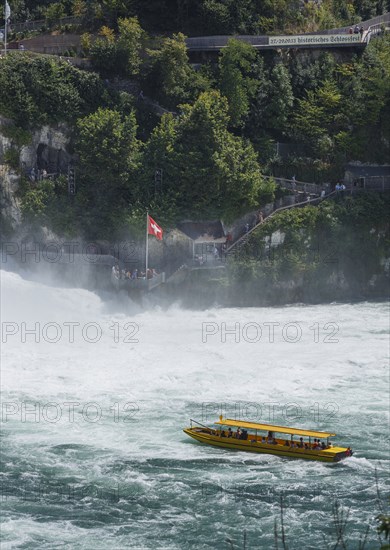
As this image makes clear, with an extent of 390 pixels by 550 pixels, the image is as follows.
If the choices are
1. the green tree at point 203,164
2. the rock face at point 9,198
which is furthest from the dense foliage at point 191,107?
the rock face at point 9,198

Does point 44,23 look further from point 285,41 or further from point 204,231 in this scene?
point 204,231

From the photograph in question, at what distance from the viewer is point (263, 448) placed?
260 feet

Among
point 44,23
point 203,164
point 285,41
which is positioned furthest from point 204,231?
point 44,23

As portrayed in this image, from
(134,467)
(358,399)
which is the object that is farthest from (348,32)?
(134,467)

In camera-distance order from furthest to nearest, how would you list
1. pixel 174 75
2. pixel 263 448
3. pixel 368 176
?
pixel 368 176, pixel 174 75, pixel 263 448

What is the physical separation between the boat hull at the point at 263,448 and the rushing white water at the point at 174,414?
0.45 metres

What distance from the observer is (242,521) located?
6975 centimetres

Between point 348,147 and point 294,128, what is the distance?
5313 mm

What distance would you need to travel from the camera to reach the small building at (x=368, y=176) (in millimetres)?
122125

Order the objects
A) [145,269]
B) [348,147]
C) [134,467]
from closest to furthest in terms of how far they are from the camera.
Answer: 1. [134,467]
2. [145,269]
3. [348,147]

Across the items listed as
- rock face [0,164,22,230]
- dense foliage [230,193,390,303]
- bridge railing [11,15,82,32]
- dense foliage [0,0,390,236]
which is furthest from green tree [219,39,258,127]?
rock face [0,164,22,230]

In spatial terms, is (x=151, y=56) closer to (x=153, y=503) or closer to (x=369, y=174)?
(x=369, y=174)

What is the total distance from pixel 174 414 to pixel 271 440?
888 cm

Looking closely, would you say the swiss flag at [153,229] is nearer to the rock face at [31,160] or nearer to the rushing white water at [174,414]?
the rushing white water at [174,414]
